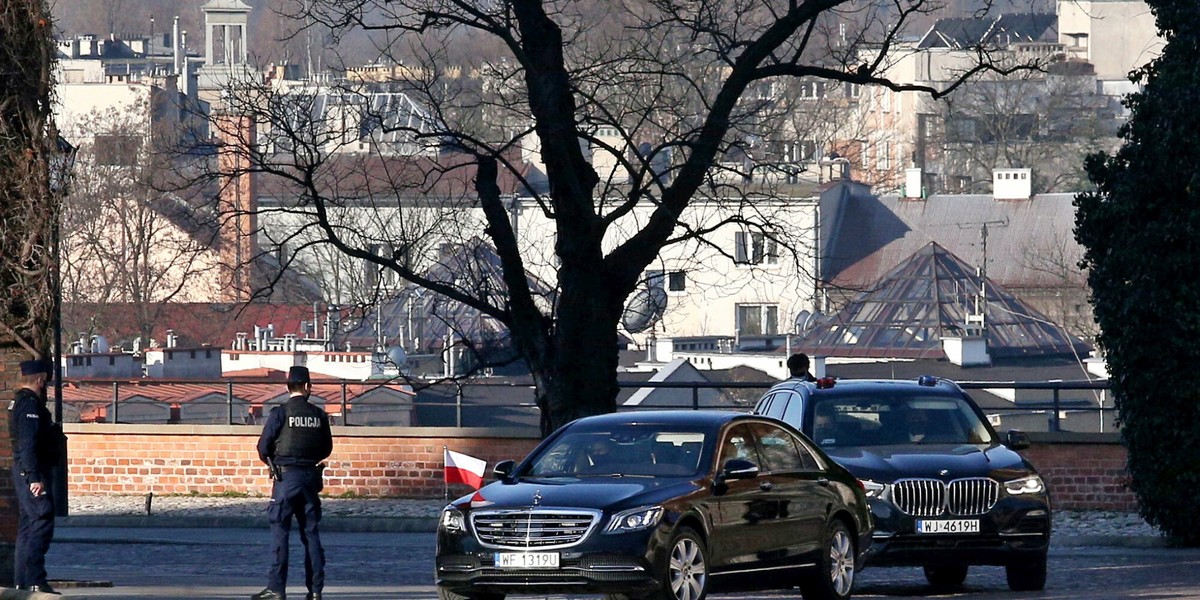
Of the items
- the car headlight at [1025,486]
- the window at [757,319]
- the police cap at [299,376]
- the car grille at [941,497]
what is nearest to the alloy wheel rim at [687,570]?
the car grille at [941,497]

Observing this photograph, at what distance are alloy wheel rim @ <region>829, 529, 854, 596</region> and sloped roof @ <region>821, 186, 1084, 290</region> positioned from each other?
73101 millimetres

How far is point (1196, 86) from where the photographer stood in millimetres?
20047

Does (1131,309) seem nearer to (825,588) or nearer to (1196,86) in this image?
(1196,86)

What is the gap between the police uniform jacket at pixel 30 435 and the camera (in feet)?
43.0

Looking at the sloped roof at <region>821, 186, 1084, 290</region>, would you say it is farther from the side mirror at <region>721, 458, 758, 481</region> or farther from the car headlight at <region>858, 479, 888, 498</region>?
the side mirror at <region>721, 458, 758, 481</region>

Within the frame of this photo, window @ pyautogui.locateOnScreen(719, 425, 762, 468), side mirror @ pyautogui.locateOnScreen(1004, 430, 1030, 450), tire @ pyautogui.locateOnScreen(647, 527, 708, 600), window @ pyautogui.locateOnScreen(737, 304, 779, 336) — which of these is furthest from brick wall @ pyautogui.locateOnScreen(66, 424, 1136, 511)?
window @ pyautogui.locateOnScreen(737, 304, 779, 336)

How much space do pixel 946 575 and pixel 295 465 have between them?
578 centimetres

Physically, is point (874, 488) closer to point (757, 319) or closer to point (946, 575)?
point (946, 575)

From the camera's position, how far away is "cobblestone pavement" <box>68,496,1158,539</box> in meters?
25.9

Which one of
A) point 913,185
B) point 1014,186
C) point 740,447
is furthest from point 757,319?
point 740,447

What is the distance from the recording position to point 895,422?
16.2m

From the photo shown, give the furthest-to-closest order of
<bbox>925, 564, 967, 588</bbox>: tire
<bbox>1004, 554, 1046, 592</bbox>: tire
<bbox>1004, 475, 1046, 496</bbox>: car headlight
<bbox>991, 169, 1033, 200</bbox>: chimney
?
1. <bbox>991, 169, 1033, 200</bbox>: chimney
2. <bbox>925, 564, 967, 588</bbox>: tire
3. <bbox>1004, 554, 1046, 592</bbox>: tire
4. <bbox>1004, 475, 1046, 496</bbox>: car headlight

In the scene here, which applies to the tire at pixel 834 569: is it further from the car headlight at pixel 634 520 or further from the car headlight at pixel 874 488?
the car headlight at pixel 634 520

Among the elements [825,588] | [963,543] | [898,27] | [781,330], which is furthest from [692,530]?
[781,330]
